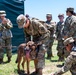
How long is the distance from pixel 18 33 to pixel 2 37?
3.32 m

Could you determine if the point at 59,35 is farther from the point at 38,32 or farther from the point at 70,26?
the point at 38,32

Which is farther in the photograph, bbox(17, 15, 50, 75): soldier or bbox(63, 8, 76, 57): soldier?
bbox(63, 8, 76, 57): soldier

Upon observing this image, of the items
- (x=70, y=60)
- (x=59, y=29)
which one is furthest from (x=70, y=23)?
(x=70, y=60)

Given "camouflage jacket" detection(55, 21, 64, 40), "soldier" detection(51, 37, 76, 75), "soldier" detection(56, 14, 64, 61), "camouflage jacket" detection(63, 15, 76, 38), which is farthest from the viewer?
"camouflage jacket" detection(55, 21, 64, 40)

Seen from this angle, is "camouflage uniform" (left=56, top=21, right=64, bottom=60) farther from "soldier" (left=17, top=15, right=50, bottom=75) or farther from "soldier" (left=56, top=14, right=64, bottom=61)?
"soldier" (left=17, top=15, right=50, bottom=75)

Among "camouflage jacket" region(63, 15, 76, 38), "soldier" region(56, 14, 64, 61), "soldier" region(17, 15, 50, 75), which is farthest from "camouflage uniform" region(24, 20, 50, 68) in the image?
"soldier" region(56, 14, 64, 61)

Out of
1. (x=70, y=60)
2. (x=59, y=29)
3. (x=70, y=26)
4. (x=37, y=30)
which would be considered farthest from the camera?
(x=59, y=29)

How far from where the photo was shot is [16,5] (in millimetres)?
12484

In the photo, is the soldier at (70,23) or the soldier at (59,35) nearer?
the soldier at (70,23)

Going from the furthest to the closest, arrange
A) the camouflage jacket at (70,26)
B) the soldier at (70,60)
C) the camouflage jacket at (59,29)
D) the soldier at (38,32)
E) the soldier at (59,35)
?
the camouflage jacket at (59,29) < the soldier at (59,35) < the camouflage jacket at (70,26) < the soldier at (38,32) < the soldier at (70,60)

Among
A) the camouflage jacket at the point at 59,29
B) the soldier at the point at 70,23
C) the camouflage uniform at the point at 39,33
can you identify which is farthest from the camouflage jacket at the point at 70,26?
the camouflage jacket at the point at 59,29

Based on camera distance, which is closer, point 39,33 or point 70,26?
point 39,33

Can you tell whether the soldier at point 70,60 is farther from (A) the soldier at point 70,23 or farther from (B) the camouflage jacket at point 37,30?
(A) the soldier at point 70,23

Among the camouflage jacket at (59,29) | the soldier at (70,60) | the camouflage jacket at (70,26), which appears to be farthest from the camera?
the camouflage jacket at (59,29)
